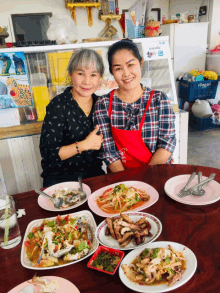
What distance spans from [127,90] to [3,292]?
1289 millimetres

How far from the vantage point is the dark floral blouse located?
1.71m

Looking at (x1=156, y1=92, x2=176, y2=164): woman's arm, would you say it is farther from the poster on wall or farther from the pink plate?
the poster on wall

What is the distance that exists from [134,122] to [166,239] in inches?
37.1


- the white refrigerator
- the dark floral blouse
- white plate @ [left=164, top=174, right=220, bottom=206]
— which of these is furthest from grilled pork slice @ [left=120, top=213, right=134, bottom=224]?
the white refrigerator

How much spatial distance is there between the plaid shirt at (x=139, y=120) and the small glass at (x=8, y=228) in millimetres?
871

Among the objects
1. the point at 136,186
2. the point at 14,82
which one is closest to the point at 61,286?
the point at 136,186

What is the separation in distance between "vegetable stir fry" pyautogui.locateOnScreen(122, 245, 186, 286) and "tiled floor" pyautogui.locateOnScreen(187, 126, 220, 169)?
9.47 ft

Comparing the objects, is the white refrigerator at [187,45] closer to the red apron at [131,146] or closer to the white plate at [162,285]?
the red apron at [131,146]

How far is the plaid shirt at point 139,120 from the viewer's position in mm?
1654

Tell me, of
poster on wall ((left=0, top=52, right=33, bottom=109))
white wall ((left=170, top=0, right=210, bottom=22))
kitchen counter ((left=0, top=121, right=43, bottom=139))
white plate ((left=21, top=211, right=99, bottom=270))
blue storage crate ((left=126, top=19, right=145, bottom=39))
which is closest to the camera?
white plate ((left=21, top=211, right=99, bottom=270))

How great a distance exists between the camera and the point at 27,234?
0.95 metres

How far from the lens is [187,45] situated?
4.91 meters

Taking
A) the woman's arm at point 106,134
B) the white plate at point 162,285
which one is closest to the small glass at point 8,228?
the white plate at point 162,285

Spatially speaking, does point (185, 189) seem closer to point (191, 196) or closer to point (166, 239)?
point (191, 196)
